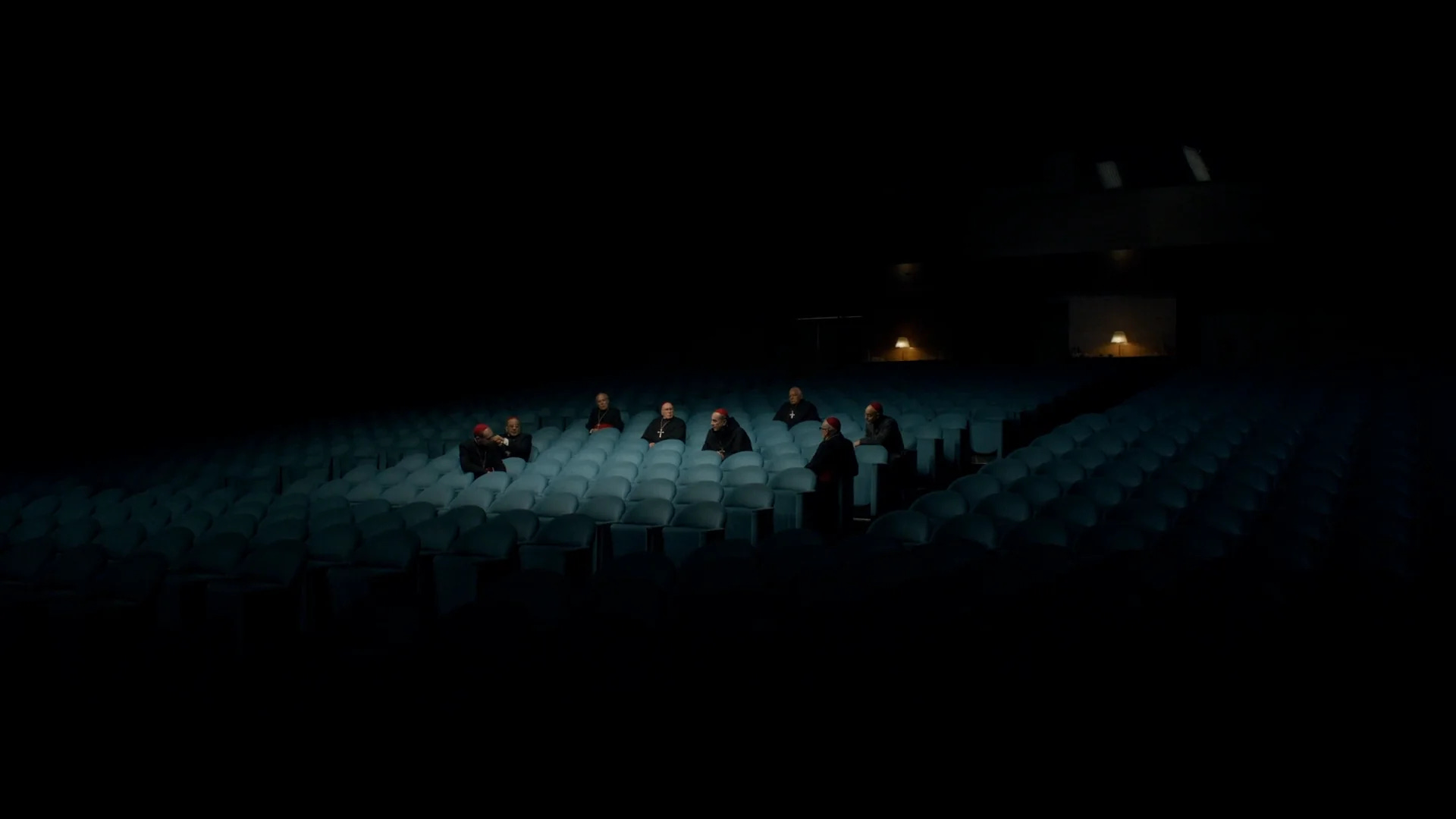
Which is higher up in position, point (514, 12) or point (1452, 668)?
point (514, 12)

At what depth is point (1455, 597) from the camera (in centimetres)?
333

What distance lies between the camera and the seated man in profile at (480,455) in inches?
282

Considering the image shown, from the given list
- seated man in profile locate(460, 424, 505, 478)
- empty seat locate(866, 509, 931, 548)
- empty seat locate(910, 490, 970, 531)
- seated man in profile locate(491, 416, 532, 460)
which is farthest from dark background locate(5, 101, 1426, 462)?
empty seat locate(866, 509, 931, 548)

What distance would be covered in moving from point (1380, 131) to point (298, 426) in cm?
1304

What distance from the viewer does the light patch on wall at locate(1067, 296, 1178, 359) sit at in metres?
19.4

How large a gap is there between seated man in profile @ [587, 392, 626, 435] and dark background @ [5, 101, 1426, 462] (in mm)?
2663

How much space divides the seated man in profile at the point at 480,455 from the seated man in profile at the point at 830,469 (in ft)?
7.70

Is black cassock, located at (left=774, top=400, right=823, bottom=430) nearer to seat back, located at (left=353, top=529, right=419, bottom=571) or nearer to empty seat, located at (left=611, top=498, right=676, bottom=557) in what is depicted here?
empty seat, located at (left=611, top=498, right=676, bottom=557)

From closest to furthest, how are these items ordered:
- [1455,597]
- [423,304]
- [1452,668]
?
[1452,668] < [1455,597] < [423,304]

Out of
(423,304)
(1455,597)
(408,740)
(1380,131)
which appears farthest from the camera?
(423,304)

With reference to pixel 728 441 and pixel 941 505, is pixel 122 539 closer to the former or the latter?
pixel 728 441

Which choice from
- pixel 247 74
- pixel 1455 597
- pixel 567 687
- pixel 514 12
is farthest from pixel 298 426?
pixel 1455 597

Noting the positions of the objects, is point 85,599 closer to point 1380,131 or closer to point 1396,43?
point 1396,43

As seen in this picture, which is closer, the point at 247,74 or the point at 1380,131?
the point at 247,74
